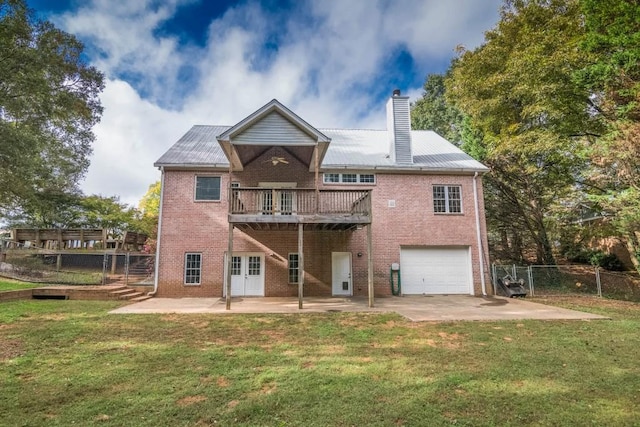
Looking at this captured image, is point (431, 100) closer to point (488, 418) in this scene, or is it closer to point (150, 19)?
point (150, 19)

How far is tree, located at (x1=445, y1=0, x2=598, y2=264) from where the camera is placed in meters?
13.7

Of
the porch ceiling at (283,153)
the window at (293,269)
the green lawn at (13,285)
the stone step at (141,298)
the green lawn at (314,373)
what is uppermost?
the porch ceiling at (283,153)

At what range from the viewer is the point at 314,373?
15.2ft

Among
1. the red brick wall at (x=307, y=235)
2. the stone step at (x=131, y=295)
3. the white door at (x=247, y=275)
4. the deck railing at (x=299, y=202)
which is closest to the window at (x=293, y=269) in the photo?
the red brick wall at (x=307, y=235)

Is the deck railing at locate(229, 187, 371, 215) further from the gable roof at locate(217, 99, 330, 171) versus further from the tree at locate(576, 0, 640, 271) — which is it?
the tree at locate(576, 0, 640, 271)

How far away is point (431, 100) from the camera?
35.1 meters

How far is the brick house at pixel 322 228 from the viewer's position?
A: 43.4 feet

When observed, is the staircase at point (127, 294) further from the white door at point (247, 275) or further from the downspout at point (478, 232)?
the downspout at point (478, 232)

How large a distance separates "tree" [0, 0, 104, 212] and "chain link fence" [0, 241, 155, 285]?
9.98 ft

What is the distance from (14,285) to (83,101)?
873 centimetres

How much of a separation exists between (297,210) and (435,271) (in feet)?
22.9

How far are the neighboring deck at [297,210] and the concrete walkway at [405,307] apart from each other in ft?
9.15

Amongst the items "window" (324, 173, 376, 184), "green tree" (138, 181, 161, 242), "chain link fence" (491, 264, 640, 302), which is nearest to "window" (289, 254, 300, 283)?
"window" (324, 173, 376, 184)

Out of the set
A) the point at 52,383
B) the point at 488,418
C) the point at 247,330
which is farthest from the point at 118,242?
the point at 488,418
